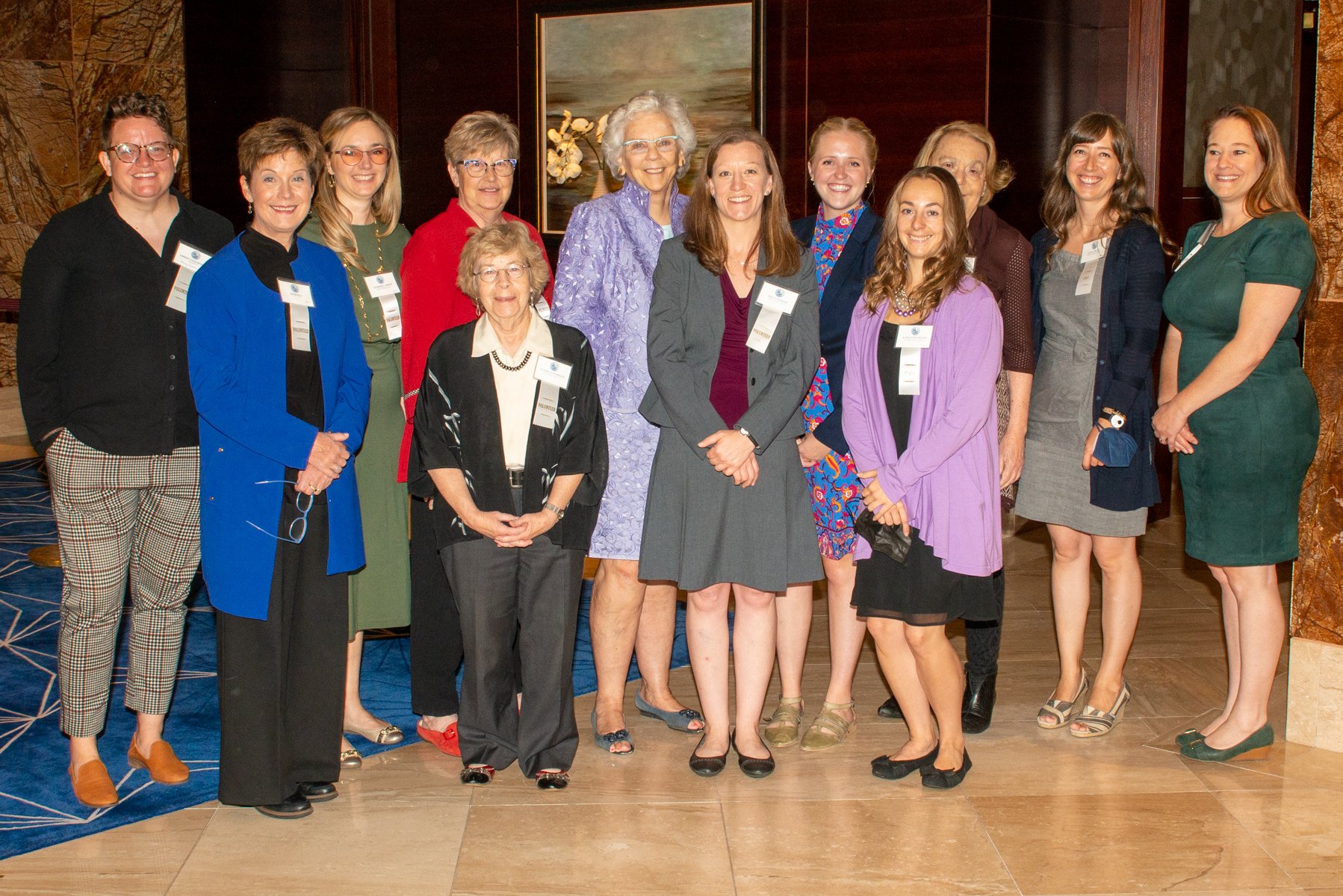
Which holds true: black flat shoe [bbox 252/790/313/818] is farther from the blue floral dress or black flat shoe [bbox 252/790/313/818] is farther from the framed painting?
the framed painting

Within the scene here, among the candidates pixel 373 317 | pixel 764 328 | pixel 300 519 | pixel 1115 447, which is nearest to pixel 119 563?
pixel 300 519

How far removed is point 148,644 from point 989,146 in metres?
2.87

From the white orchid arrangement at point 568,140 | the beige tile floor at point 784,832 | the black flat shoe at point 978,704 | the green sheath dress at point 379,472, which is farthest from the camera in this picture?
the white orchid arrangement at point 568,140

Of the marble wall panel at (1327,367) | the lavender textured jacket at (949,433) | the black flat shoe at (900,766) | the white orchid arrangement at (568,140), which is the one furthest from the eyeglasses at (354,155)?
the white orchid arrangement at (568,140)

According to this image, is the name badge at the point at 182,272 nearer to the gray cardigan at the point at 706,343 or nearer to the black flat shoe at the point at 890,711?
the gray cardigan at the point at 706,343

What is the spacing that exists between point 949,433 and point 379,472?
5.38 ft

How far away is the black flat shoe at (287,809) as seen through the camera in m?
3.36

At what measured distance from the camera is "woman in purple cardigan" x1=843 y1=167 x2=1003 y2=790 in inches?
132

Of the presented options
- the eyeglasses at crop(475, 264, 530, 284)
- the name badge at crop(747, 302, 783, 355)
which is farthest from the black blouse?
the name badge at crop(747, 302, 783, 355)

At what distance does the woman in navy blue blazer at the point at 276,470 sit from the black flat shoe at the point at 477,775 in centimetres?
41

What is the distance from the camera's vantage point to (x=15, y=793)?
11.6 feet

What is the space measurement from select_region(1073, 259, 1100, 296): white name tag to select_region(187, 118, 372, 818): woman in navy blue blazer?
212cm

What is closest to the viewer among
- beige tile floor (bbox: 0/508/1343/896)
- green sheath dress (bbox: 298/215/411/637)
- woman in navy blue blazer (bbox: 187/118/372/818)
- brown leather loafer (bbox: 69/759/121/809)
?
beige tile floor (bbox: 0/508/1343/896)

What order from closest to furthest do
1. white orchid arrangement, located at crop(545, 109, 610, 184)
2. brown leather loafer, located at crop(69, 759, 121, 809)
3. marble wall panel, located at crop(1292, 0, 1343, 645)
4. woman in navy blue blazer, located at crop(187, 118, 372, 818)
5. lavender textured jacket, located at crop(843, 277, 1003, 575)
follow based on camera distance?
woman in navy blue blazer, located at crop(187, 118, 372, 818) < lavender textured jacket, located at crop(843, 277, 1003, 575) < brown leather loafer, located at crop(69, 759, 121, 809) < marble wall panel, located at crop(1292, 0, 1343, 645) < white orchid arrangement, located at crop(545, 109, 610, 184)
